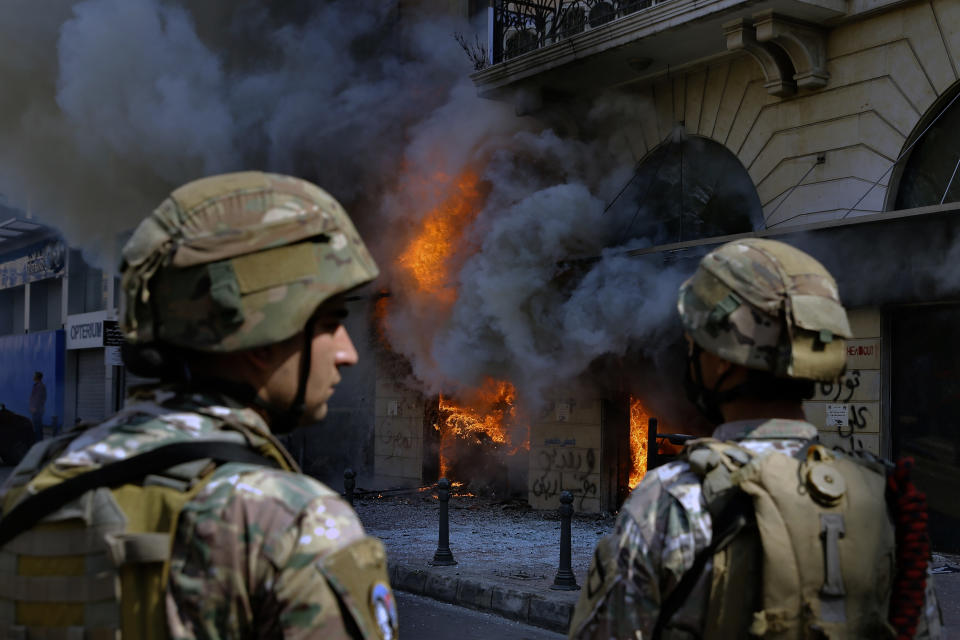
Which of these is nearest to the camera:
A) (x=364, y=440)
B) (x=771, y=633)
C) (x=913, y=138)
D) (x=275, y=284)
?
(x=275, y=284)

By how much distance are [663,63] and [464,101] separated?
3470mm

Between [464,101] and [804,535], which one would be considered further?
[464,101]

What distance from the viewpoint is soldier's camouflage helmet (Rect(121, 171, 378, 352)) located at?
146 centimetres

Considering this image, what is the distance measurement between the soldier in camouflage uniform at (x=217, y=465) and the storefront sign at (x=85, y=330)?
23595 mm

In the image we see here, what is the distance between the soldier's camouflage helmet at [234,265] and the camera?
146 centimetres

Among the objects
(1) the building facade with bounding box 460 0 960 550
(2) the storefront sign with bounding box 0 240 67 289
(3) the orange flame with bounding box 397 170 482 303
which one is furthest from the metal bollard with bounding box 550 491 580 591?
(2) the storefront sign with bounding box 0 240 67 289

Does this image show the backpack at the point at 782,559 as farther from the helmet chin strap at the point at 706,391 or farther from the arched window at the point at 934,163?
the arched window at the point at 934,163

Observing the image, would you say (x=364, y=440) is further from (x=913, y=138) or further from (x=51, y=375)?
(x=51, y=375)

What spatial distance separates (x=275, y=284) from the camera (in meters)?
1.47

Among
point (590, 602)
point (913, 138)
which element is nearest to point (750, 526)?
point (590, 602)

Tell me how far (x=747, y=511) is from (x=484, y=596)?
5.69 m

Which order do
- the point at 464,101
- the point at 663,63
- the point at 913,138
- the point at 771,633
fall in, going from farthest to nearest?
the point at 464,101
the point at 663,63
the point at 913,138
the point at 771,633

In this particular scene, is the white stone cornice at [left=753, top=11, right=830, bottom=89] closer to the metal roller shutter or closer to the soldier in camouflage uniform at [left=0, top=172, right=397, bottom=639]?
the soldier in camouflage uniform at [left=0, top=172, right=397, bottom=639]

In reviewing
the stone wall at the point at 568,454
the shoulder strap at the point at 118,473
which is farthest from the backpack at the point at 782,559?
the stone wall at the point at 568,454
